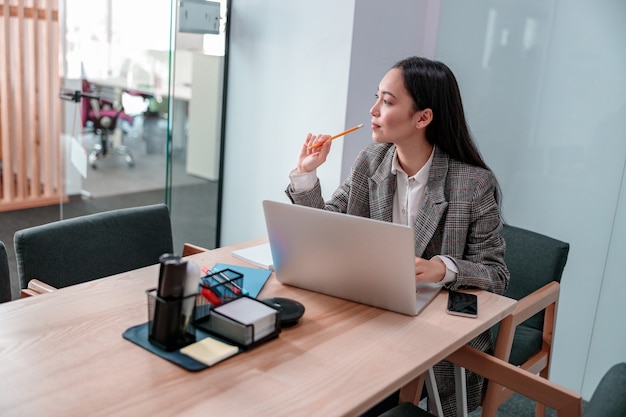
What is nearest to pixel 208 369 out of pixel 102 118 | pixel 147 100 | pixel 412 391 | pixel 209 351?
pixel 209 351

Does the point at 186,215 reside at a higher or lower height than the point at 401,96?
lower

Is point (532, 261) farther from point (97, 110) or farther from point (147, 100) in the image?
point (97, 110)

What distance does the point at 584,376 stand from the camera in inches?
113

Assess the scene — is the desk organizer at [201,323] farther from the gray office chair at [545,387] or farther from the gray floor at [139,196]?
the gray floor at [139,196]

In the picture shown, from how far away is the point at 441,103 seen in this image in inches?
79.7

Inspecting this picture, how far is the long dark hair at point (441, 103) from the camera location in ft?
6.59

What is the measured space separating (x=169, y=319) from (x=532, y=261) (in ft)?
4.69

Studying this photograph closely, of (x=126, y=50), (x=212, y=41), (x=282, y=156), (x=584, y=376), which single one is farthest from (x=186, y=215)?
(x=584, y=376)

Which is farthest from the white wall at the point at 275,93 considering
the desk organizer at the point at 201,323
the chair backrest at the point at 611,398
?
the chair backrest at the point at 611,398

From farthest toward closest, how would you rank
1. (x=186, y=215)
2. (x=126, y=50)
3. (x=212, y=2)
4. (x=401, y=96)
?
(x=126, y=50), (x=186, y=215), (x=212, y=2), (x=401, y=96)

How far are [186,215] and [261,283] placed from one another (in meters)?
1.69

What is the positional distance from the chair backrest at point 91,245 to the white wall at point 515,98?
3.31ft

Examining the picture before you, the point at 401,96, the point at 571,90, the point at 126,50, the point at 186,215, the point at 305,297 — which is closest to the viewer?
the point at 305,297

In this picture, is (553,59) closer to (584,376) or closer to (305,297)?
(584,376)
